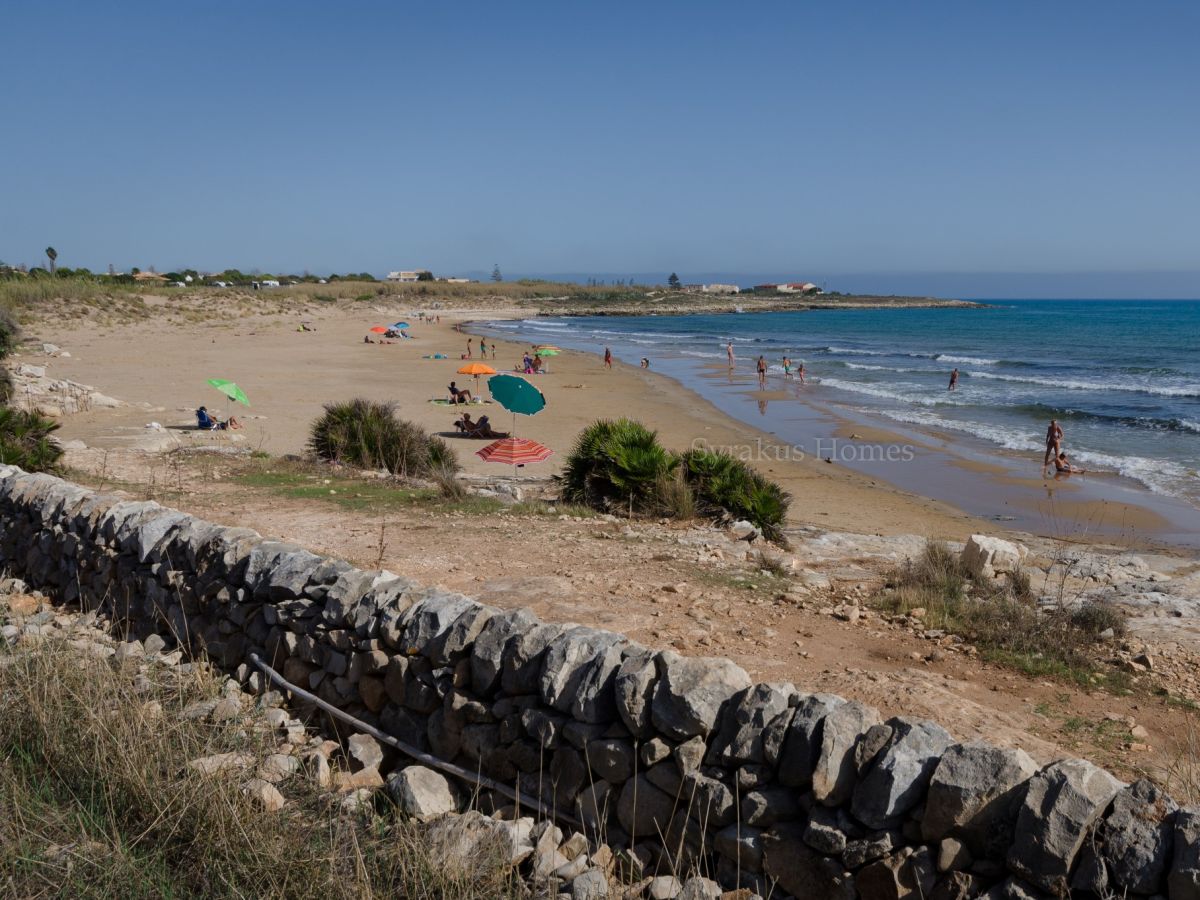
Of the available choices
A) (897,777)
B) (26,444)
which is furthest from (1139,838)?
(26,444)

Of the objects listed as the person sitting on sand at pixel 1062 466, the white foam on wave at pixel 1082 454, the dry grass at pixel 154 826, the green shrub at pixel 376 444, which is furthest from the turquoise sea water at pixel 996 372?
the dry grass at pixel 154 826

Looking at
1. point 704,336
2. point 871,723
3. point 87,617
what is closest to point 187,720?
point 87,617

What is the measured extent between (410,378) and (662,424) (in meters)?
12.9

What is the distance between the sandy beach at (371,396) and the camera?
16.4 m

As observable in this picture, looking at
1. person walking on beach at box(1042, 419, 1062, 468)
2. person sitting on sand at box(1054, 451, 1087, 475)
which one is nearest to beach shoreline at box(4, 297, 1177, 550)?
person sitting on sand at box(1054, 451, 1087, 475)

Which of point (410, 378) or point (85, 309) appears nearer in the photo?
point (410, 378)

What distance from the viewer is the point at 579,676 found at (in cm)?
432

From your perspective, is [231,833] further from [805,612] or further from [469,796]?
[805,612]

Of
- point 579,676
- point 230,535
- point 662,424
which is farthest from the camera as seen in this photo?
point 662,424

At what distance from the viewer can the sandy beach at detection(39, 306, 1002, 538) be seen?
16359 millimetres

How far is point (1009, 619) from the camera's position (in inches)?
284

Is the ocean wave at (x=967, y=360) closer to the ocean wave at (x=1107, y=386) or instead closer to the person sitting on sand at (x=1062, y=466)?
the ocean wave at (x=1107, y=386)

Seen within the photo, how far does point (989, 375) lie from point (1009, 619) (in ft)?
130

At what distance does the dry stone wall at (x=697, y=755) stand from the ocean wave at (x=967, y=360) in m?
49.1
